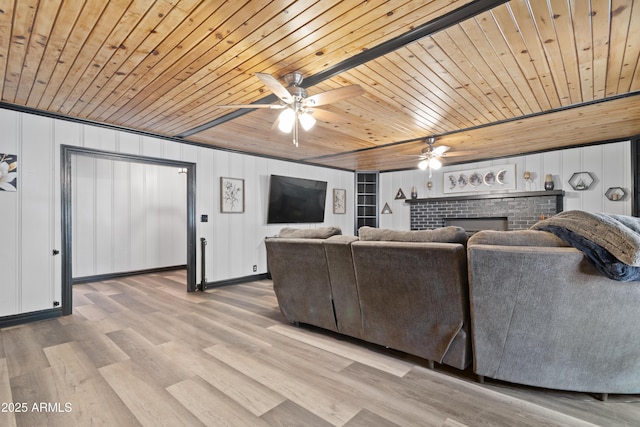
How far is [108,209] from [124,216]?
290 mm

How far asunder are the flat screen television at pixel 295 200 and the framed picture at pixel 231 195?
58cm

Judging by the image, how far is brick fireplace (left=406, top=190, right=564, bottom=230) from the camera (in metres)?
5.15

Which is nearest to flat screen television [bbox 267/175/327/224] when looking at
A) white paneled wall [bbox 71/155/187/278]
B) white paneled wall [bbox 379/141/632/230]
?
white paneled wall [bbox 71/155/187/278]

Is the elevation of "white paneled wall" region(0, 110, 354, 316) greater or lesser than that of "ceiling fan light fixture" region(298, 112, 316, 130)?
lesser

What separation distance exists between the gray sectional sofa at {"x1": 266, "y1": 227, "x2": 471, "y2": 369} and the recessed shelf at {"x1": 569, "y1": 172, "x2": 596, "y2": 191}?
4313mm

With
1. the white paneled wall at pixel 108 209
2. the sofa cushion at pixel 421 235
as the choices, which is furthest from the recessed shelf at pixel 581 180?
the sofa cushion at pixel 421 235

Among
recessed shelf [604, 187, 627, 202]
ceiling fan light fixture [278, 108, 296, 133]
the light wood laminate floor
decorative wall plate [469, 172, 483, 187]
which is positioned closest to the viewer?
the light wood laminate floor

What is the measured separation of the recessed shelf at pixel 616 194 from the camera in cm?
456

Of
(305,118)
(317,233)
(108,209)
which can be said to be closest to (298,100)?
(305,118)

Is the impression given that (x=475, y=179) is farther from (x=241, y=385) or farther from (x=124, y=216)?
(x=124, y=216)

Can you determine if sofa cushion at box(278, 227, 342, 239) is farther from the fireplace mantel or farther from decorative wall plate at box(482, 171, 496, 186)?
decorative wall plate at box(482, 171, 496, 186)

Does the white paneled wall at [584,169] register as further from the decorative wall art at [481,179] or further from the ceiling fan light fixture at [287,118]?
the ceiling fan light fixture at [287,118]

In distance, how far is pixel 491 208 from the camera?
5.72 m

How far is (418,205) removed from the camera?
6.74 meters
